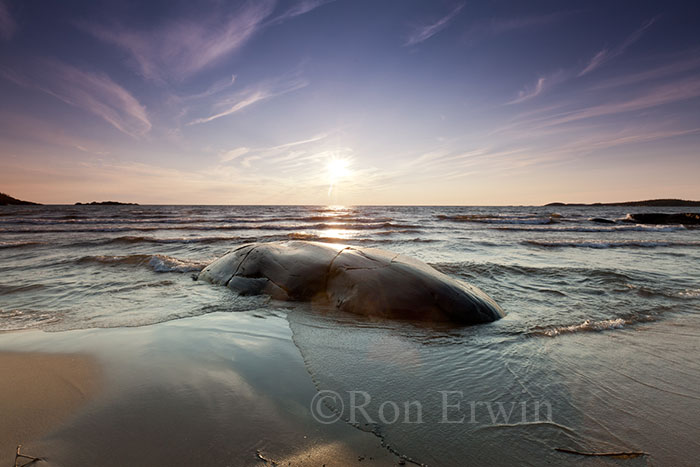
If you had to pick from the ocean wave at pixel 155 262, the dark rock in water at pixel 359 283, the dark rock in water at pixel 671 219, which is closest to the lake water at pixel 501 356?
the dark rock in water at pixel 359 283

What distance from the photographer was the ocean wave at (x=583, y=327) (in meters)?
3.29

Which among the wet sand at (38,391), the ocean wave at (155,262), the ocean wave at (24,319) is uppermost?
the wet sand at (38,391)

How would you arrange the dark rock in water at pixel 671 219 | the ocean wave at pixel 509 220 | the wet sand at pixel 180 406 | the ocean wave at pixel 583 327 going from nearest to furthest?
→ the wet sand at pixel 180 406, the ocean wave at pixel 583 327, the dark rock in water at pixel 671 219, the ocean wave at pixel 509 220

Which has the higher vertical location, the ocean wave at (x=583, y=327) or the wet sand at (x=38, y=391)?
the wet sand at (x=38, y=391)

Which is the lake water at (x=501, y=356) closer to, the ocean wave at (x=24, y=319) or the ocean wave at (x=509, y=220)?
the ocean wave at (x=24, y=319)

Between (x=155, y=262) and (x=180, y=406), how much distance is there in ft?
20.7

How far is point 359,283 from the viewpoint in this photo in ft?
12.4

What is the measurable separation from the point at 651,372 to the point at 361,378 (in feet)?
7.67

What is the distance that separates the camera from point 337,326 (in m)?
3.32

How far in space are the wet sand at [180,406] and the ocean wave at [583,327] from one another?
2.59m

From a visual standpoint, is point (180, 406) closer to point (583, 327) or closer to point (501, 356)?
point (501, 356)

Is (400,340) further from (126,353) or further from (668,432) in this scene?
(126,353)

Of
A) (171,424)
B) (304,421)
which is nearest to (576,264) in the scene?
(304,421)

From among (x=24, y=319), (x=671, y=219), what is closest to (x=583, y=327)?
(x=24, y=319)
